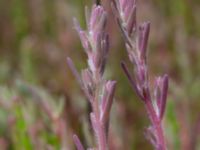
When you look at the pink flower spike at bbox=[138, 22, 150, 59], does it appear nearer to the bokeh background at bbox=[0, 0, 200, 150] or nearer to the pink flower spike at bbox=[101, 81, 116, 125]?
the pink flower spike at bbox=[101, 81, 116, 125]

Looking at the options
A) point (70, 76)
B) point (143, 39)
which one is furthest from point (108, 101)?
point (70, 76)

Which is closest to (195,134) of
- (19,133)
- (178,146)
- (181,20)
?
(178,146)

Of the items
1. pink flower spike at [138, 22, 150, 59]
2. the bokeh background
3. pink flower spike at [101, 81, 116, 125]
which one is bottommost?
the bokeh background

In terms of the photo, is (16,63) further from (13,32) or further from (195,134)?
(195,134)

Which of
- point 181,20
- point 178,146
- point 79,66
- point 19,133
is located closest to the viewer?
point 19,133

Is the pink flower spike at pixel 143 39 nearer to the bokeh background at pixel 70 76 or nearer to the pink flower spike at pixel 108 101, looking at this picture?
the pink flower spike at pixel 108 101

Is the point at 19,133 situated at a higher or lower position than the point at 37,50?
higher

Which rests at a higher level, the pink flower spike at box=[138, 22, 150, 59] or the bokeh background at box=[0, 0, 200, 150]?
the pink flower spike at box=[138, 22, 150, 59]

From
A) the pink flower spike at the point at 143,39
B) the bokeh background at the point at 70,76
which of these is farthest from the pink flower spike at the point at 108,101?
the bokeh background at the point at 70,76

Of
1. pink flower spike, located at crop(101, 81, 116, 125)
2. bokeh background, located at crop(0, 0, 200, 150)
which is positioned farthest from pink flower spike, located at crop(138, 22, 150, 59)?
bokeh background, located at crop(0, 0, 200, 150)

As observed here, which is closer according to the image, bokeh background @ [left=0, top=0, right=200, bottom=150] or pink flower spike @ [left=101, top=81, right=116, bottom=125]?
pink flower spike @ [left=101, top=81, right=116, bottom=125]
